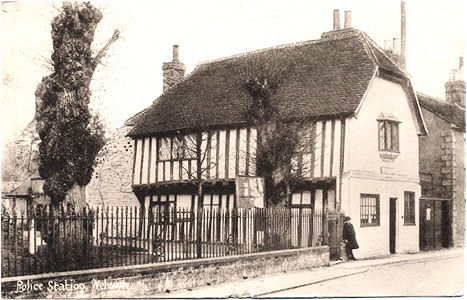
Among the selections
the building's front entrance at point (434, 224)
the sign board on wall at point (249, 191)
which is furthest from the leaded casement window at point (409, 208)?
the sign board on wall at point (249, 191)

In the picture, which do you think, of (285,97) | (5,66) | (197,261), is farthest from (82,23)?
(285,97)

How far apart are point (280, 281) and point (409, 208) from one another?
10.6 meters

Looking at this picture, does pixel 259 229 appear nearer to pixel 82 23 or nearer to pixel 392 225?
pixel 82 23

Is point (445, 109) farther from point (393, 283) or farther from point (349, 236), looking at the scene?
point (393, 283)

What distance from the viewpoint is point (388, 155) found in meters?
21.6

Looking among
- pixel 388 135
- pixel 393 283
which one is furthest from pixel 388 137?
pixel 393 283

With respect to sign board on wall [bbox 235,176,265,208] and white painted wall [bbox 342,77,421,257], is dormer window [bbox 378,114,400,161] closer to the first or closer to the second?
white painted wall [bbox 342,77,421,257]

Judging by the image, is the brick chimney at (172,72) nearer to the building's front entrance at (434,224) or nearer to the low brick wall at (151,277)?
the building's front entrance at (434,224)

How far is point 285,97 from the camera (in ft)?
71.3

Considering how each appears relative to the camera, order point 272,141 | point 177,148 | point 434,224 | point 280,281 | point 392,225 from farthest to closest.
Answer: point 434,224, point 177,148, point 392,225, point 272,141, point 280,281

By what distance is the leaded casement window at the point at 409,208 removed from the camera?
22.9 metres

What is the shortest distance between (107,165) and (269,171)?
1167cm

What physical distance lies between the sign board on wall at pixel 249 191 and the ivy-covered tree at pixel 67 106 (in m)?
4.14

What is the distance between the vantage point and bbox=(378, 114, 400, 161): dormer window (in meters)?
21.5
